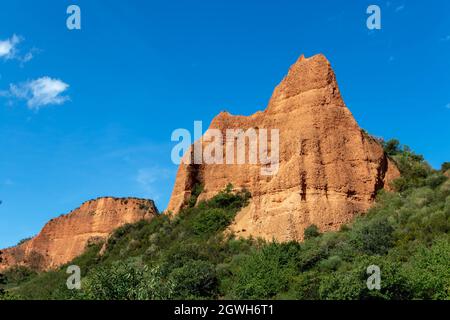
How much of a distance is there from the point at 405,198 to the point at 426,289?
11818 millimetres

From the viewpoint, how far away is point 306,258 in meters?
26.7

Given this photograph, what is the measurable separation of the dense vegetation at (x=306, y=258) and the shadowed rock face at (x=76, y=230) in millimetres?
23802

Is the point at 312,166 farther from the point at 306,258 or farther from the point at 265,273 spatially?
the point at 265,273

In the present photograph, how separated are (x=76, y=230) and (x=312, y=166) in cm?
4383

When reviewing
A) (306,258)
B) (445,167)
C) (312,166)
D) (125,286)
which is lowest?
(125,286)

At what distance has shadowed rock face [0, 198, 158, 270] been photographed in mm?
66062

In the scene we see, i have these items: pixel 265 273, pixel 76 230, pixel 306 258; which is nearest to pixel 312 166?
pixel 306 258

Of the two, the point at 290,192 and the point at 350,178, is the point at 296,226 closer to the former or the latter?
the point at 290,192

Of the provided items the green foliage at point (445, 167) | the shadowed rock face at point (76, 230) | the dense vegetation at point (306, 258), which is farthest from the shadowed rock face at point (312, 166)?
the shadowed rock face at point (76, 230)

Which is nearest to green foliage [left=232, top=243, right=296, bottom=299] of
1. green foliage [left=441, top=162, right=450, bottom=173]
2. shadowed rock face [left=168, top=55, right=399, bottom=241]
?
shadowed rock face [left=168, top=55, right=399, bottom=241]

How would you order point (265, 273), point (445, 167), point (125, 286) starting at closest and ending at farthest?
point (125, 286), point (265, 273), point (445, 167)

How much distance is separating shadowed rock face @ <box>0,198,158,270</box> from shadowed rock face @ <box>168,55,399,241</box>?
3086 cm

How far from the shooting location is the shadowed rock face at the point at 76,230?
217 feet

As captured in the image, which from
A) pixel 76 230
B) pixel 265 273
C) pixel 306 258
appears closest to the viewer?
pixel 265 273
